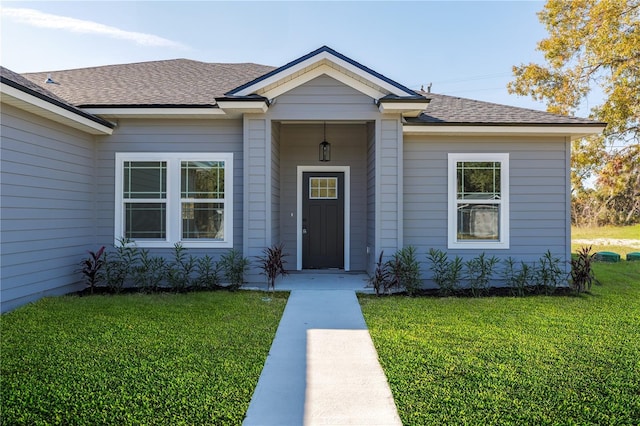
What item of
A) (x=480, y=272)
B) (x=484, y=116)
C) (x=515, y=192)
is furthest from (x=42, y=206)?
(x=515, y=192)

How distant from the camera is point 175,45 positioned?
14.1 m

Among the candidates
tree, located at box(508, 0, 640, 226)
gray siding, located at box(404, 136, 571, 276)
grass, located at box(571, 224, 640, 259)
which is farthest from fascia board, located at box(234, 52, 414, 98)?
grass, located at box(571, 224, 640, 259)

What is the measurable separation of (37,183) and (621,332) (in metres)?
7.84

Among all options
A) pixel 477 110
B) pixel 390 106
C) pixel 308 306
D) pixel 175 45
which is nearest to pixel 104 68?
pixel 175 45

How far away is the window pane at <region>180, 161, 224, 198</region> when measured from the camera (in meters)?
7.13

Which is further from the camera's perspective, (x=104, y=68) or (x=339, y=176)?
(x=104, y=68)

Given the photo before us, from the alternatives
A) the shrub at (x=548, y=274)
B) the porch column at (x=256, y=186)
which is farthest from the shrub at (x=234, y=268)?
the shrub at (x=548, y=274)

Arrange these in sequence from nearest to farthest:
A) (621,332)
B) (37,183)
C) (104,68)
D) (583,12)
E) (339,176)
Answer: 1. (621,332)
2. (37,183)
3. (339,176)
4. (104,68)
5. (583,12)

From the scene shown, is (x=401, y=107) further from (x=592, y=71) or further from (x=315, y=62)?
(x=592, y=71)

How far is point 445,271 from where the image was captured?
6.89 m

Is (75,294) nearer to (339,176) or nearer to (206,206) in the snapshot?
(206,206)

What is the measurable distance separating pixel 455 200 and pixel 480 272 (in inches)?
53.9

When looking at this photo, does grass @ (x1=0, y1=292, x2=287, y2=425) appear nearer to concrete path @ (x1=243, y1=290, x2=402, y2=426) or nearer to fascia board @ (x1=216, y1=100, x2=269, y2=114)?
concrete path @ (x1=243, y1=290, x2=402, y2=426)

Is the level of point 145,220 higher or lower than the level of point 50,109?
lower
